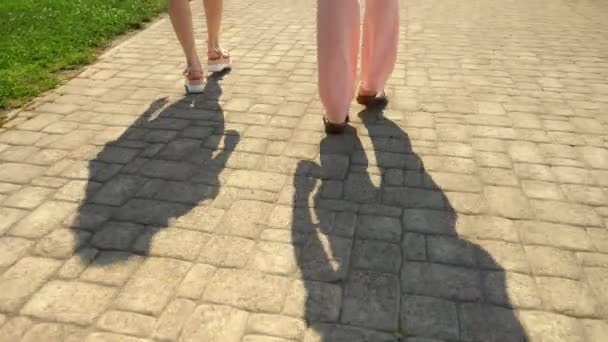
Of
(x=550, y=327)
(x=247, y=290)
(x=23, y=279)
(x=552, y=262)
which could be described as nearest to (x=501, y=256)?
(x=552, y=262)

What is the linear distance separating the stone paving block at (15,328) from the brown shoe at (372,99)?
9.53ft

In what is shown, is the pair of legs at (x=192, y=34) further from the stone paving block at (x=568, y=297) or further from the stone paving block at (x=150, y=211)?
the stone paving block at (x=568, y=297)

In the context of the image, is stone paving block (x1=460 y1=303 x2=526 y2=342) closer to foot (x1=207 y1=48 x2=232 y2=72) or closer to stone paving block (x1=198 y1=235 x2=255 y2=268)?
stone paving block (x1=198 y1=235 x2=255 y2=268)

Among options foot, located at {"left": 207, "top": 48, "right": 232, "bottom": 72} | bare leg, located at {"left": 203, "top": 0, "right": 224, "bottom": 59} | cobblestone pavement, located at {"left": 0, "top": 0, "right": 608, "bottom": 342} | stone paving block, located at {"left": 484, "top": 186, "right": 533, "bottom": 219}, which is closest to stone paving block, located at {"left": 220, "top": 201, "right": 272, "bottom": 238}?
cobblestone pavement, located at {"left": 0, "top": 0, "right": 608, "bottom": 342}

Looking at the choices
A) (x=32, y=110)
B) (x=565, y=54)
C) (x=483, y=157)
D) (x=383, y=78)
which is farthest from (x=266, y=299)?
(x=565, y=54)

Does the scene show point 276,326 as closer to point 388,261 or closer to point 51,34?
point 388,261

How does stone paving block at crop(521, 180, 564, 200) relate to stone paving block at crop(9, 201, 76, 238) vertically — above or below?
below

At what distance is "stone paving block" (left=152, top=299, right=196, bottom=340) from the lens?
6.87 ft

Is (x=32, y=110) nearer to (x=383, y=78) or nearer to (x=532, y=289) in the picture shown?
(x=383, y=78)

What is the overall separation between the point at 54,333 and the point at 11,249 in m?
0.73

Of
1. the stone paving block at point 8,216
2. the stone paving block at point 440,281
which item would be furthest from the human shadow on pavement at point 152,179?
the stone paving block at point 440,281

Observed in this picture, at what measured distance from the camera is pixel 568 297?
89.9 inches

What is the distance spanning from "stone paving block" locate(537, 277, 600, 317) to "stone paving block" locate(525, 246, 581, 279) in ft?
0.17

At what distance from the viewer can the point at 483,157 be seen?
3447mm
